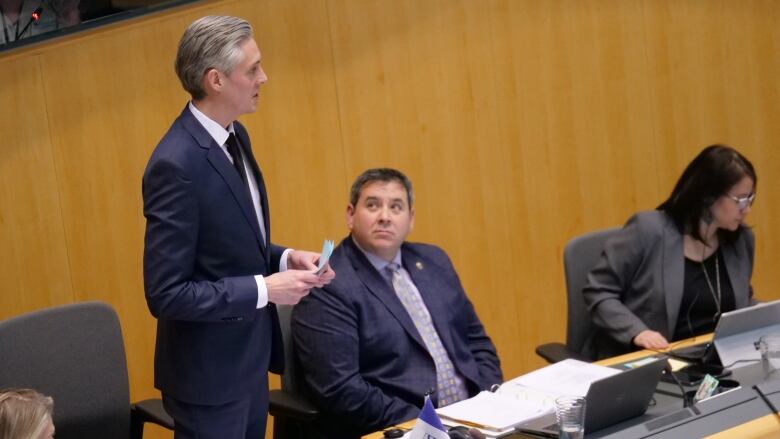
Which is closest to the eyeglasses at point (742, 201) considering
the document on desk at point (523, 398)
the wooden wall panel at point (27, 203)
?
the document on desk at point (523, 398)

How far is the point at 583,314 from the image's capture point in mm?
3812

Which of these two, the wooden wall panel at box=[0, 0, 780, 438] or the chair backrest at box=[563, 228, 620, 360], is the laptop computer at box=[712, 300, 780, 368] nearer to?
the chair backrest at box=[563, 228, 620, 360]

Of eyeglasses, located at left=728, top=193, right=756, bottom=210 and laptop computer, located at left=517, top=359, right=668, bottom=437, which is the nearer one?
laptop computer, located at left=517, top=359, right=668, bottom=437

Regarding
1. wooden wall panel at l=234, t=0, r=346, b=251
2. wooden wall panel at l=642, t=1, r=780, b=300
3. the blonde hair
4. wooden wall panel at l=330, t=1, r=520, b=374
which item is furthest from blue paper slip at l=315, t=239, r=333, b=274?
wooden wall panel at l=642, t=1, r=780, b=300

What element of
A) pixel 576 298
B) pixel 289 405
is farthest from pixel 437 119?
pixel 289 405

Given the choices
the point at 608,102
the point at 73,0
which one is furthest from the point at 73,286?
the point at 608,102

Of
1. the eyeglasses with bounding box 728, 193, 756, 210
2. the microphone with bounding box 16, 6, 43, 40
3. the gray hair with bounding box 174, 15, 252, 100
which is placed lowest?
the eyeglasses with bounding box 728, 193, 756, 210

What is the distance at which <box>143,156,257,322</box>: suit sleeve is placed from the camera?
2477mm

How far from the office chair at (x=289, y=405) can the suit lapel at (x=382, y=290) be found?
28 centimetres

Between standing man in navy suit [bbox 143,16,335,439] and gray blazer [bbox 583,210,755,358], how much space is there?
1403 mm

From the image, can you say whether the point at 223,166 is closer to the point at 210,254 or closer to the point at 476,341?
the point at 210,254

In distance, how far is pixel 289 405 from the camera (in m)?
3.20

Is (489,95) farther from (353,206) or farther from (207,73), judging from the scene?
(207,73)

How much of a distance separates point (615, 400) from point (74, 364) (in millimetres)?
1694
